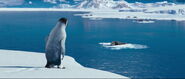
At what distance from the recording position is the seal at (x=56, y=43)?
7.57m

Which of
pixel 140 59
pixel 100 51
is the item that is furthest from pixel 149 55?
pixel 100 51

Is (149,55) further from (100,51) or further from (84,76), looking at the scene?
(84,76)

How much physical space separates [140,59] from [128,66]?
2623mm

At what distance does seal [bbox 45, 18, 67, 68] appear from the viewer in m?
7.57

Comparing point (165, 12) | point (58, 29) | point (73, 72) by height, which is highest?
point (58, 29)

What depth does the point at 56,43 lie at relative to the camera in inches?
298

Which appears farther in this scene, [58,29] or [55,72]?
[58,29]

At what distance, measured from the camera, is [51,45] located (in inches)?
300

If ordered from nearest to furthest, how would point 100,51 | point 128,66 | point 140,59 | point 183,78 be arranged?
1. point 183,78
2. point 128,66
3. point 140,59
4. point 100,51

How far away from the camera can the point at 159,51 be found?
2230 cm

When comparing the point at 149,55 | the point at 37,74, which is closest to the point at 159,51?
the point at 149,55

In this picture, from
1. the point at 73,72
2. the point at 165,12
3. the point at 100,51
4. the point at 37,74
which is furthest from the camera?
the point at 165,12

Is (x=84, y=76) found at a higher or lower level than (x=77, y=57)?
higher

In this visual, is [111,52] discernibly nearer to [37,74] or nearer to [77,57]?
[77,57]
